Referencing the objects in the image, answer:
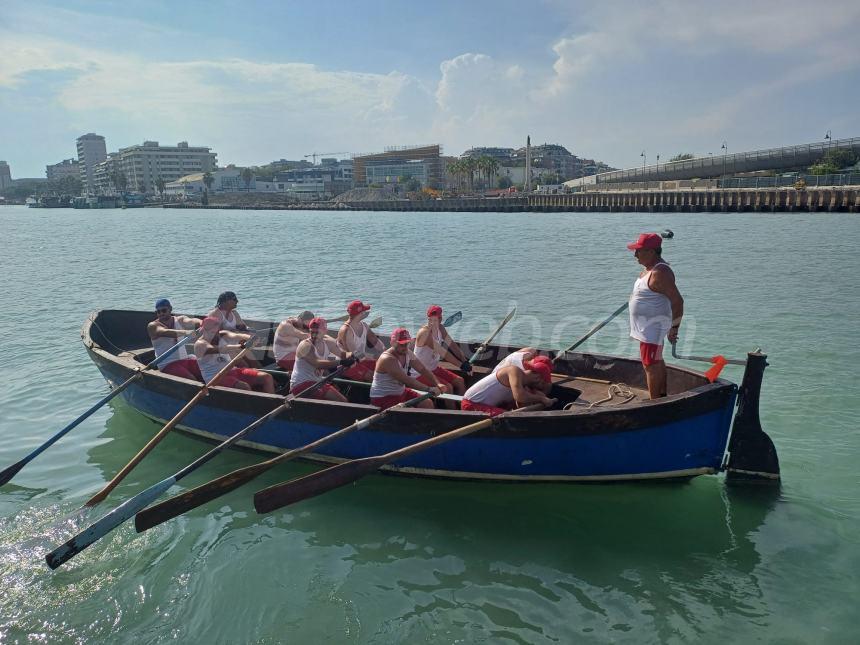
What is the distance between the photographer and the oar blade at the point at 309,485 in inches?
237

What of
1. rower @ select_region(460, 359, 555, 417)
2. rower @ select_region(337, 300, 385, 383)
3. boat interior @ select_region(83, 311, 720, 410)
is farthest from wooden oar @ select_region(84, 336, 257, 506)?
rower @ select_region(460, 359, 555, 417)

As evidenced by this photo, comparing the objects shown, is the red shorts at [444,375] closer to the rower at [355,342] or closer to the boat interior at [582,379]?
the boat interior at [582,379]

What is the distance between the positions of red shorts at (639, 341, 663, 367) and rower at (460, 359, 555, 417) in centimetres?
106

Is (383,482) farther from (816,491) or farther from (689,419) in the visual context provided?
(816,491)

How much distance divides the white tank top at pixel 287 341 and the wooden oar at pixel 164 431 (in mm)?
403

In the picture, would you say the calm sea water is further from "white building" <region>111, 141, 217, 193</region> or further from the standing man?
"white building" <region>111, 141, 217, 193</region>

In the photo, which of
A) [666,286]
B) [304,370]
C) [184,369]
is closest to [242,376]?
[184,369]

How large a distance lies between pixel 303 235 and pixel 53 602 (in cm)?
5327

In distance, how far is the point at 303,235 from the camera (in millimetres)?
57281

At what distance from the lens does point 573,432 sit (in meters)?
6.54

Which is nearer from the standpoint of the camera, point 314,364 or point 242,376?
point 314,364

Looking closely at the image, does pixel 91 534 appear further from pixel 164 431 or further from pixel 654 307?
pixel 654 307

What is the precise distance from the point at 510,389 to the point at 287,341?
13.1ft

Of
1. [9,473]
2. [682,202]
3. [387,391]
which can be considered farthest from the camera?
[682,202]
